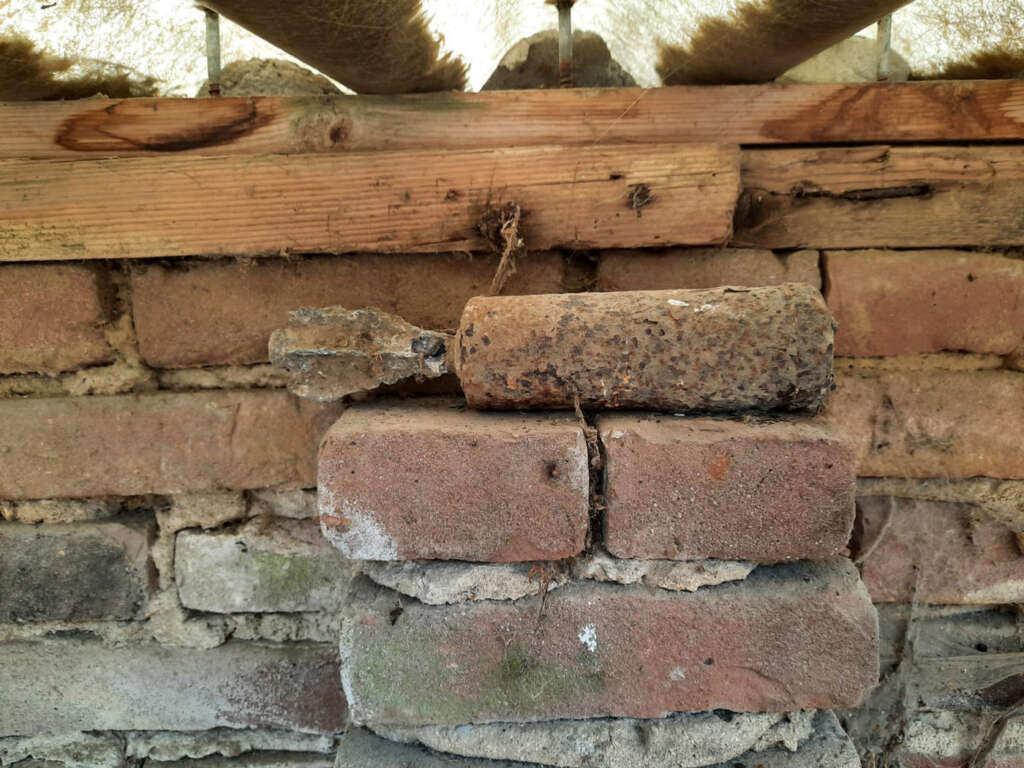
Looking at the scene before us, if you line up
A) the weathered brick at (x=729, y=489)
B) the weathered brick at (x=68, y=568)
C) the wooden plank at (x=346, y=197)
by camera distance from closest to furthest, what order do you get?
the weathered brick at (x=729, y=489)
the wooden plank at (x=346, y=197)
the weathered brick at (x=68, y=568)

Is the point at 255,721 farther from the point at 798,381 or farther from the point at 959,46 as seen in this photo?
the point at 959,46

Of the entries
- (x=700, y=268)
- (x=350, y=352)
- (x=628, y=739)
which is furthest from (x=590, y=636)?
(x=700, y=268)

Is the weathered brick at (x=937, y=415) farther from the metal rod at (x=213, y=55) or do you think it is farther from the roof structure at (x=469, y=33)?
the metal rod at (x=213, y=55)

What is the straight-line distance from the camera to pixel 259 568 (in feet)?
4.29

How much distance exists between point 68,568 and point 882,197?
179 cm

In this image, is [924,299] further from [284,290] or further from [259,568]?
[259,568]

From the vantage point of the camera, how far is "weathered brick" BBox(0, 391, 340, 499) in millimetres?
1245

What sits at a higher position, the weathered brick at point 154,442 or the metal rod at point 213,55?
the metal rod at point 213,55

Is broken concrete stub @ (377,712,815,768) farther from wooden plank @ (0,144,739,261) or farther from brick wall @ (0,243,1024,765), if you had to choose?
wooden plank @ (0,144,739,261)

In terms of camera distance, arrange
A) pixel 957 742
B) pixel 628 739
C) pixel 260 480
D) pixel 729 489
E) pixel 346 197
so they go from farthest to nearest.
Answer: pixel 957 742, pixel 260 480, pixel 346 197, pixel 628 739, pixel 729 489

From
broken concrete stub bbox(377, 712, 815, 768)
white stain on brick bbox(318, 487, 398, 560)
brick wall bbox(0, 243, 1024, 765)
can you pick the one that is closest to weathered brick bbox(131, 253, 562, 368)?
brick wall bbox(0, 243, 1024, 765)

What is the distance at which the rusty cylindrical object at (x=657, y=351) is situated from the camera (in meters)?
0.87

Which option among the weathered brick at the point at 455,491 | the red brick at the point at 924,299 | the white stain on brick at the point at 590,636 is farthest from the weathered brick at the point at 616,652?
the red brick at the point at 924,299

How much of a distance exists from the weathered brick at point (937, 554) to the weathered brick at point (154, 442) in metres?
1.18
